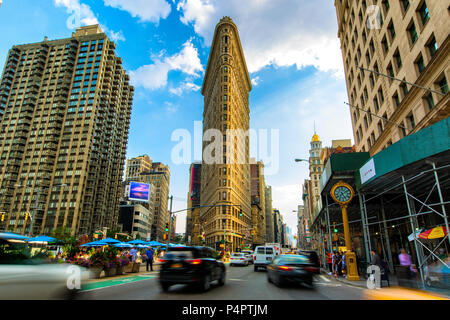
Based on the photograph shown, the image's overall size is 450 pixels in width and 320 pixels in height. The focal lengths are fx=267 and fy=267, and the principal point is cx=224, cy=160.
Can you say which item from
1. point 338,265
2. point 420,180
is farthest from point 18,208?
point 420,180

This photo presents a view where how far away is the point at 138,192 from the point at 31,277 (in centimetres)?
7312

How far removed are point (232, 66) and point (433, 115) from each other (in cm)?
8158

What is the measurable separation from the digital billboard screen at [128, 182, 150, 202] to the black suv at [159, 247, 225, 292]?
67.2 metres

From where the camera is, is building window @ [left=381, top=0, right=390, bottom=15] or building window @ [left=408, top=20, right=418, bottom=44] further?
building window @ [left=381, top=0, right=390, bottom=15]

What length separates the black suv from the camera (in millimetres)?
9734

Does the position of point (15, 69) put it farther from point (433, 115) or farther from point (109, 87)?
point (433, 115)

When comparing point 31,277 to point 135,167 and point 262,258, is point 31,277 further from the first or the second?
point 135,167

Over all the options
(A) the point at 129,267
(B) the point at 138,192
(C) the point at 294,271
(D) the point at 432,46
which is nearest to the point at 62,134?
(B) the point at 138,192

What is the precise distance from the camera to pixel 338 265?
2022cm

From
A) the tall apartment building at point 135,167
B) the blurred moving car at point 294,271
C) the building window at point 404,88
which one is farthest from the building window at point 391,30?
the tall apartment building at point 135,167

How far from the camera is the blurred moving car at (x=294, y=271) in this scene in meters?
11.6

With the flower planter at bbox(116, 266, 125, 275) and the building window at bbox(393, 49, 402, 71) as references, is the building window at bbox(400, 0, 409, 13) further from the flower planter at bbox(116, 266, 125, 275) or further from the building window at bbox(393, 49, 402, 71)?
the flower planter at bbox(116, 266, 125, 275)

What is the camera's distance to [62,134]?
98.4 m

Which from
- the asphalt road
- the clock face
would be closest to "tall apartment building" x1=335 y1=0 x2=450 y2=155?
the clock face
